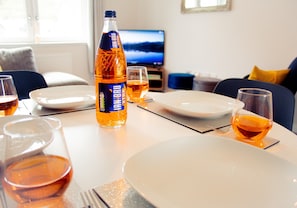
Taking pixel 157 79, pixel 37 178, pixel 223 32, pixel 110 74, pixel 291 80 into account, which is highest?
pixel 223 32

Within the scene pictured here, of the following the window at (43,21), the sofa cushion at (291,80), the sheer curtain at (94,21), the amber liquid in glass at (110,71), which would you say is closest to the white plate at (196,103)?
the amber liquid in glass at (110,71)

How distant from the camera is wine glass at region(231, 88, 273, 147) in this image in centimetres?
70

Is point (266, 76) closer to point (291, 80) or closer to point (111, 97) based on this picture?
point (291, 80)

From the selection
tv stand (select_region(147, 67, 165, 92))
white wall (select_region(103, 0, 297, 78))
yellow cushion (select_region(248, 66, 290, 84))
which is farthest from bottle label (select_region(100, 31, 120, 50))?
tv stand (select_region(147, 67, 165, 92))

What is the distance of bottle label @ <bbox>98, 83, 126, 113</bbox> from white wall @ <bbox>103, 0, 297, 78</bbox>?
227cm

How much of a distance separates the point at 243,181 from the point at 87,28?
12.2 ft

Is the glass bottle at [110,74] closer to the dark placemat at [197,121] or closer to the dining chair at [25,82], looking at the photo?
the dark placemat at [197,121]

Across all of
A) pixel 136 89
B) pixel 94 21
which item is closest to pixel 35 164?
pixel 136 89

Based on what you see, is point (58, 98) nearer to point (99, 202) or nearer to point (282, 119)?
point (99, 202)

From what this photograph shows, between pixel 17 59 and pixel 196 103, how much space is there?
2.60 m

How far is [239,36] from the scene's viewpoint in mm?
2910

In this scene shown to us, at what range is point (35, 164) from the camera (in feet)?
1.39

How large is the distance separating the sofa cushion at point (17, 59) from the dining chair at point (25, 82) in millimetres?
1685

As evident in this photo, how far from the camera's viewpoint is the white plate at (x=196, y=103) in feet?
2.82
